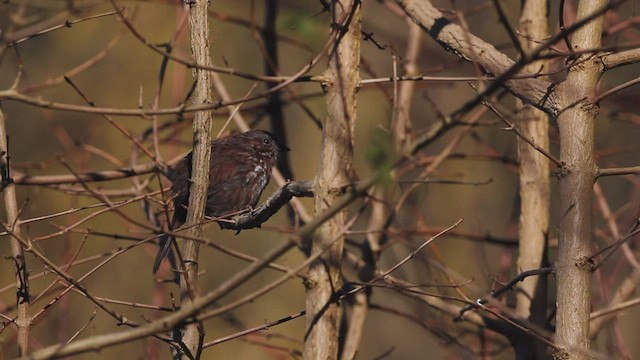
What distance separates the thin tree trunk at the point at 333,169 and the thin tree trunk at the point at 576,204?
1074mm

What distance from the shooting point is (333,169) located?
409cm

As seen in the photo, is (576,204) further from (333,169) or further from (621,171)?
(333,169)

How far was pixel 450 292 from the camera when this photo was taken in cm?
586

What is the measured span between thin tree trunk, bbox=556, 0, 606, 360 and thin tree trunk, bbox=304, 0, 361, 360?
3.52 ft

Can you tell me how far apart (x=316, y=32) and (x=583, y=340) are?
62.1 inches

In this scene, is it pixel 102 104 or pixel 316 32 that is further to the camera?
pixel 102 104

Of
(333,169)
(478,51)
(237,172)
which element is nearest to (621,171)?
(478,51)

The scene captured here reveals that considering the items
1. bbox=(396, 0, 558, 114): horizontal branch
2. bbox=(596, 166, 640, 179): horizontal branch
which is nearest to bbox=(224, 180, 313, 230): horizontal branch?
bbox=(396, 0, 558, 114): horizontal branch

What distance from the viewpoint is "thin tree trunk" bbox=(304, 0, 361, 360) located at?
161 inches

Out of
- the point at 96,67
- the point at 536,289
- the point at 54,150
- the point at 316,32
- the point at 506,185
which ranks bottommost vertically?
the point at 536,289

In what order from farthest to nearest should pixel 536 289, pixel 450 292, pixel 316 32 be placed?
pixel 450 292 → pixel 536 289 → pixel 316 32

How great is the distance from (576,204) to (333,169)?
1.18m

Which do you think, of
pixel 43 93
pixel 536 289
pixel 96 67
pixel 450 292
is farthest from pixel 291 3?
pixel 536 289

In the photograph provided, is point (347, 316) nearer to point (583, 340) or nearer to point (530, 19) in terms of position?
point (530, 19)
